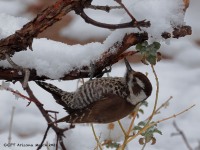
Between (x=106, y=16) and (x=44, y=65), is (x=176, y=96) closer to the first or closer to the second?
(x=106, y=16)

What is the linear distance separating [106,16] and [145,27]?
3409 millimetres

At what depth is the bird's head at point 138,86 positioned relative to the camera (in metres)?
1.97

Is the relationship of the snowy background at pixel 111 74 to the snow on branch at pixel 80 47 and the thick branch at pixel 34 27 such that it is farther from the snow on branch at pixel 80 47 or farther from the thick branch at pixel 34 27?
the thick branch at pixel 34 27

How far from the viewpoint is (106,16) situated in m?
5.02

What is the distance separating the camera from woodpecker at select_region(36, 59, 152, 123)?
1941mm

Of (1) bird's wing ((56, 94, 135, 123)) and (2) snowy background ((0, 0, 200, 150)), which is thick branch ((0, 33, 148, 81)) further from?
(1) bird's wing ((56, 94, 135, 123))

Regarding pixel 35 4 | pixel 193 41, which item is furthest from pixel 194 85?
pixel 35 4

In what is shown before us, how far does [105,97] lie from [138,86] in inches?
5.0

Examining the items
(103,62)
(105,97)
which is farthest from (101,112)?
(103,62)

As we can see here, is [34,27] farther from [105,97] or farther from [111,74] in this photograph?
[111,74]

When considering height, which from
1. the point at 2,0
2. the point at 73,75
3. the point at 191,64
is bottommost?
the point at 73,75

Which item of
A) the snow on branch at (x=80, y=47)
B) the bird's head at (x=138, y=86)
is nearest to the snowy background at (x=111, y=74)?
the snow on branch at (x=80, y=47)

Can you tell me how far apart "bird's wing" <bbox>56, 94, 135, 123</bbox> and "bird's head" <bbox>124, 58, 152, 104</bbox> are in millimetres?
51

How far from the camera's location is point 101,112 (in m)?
1.94
